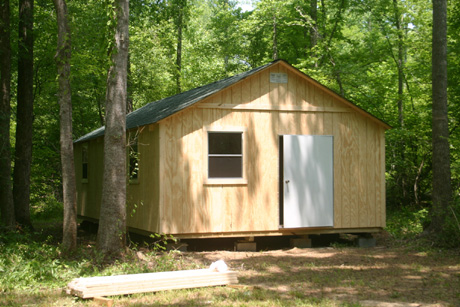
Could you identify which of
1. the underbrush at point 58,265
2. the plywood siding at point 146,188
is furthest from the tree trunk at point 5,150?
Answer: the plywood siding at point 146,188

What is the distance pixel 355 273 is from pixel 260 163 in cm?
372

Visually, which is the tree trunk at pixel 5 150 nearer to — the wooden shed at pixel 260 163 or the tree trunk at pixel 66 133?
the wooden shed at pixel 260 163

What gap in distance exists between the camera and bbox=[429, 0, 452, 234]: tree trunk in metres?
11.6

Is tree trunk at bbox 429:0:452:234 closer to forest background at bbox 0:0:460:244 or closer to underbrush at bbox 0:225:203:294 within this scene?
forest background at bbox 0:0:460:244

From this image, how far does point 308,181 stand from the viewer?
12.1 meters

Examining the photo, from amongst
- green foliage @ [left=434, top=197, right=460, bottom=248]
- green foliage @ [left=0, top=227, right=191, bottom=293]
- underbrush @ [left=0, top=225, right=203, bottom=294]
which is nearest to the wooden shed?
green foliage @ [left=0, top=227, right=191, bottom=293]

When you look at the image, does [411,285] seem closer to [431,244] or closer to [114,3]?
[431,244]

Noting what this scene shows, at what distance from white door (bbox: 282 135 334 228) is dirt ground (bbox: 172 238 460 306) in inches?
28.3

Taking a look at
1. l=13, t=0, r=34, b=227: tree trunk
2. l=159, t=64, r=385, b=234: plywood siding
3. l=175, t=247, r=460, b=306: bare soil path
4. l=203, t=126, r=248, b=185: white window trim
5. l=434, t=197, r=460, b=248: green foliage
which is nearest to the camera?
l=175, t=247, r=460, b=306: bare soil path

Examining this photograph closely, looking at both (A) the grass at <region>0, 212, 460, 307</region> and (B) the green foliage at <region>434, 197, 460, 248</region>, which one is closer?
(A) the grass at <region>0, 212, 460, 307</region>

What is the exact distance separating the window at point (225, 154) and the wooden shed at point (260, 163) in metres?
0.02

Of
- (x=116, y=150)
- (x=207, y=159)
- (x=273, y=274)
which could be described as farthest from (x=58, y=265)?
(x=207, y=159)

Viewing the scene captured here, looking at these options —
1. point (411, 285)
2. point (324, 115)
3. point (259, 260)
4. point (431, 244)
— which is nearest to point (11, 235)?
point (259, 260)

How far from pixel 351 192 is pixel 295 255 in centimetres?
231
